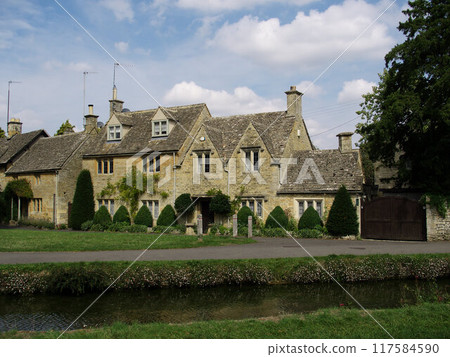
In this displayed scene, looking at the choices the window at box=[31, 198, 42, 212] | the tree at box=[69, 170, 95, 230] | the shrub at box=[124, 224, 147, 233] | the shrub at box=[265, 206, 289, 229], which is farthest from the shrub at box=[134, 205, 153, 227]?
the window at box=[31, 198, 42, 212]

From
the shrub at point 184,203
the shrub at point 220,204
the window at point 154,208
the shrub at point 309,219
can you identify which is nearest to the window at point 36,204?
the window at point 154,208

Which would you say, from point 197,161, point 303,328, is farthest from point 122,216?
point 303,328

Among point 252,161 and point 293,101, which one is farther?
point 293,101

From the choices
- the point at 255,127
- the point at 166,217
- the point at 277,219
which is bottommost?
the point at 277,219

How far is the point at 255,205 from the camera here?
3188cm

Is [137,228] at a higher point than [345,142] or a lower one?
lower

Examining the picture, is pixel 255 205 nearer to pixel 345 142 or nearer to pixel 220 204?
pixel 220 204

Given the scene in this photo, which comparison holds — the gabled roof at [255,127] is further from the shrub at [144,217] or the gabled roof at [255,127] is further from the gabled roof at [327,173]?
the shrub at [144,217]

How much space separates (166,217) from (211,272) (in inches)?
718

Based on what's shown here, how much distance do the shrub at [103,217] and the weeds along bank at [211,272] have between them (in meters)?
20.6

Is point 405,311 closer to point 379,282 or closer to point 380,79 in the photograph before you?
point 379,282

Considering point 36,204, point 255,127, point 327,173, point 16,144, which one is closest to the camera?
point 327,173

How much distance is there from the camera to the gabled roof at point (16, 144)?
44.2 m

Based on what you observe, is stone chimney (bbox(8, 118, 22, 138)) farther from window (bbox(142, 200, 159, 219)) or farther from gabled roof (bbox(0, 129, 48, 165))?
window (bbox(142, 200, 159, 219))
